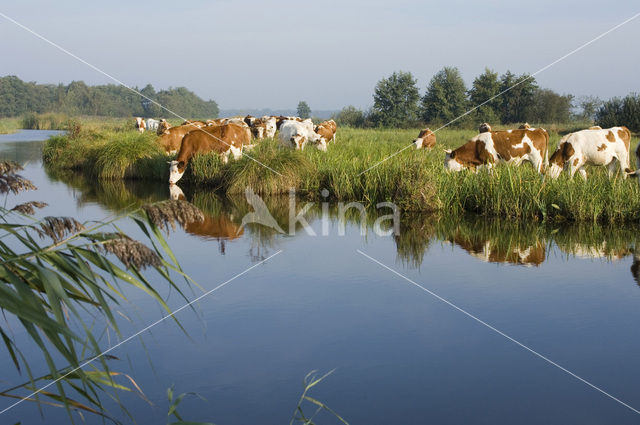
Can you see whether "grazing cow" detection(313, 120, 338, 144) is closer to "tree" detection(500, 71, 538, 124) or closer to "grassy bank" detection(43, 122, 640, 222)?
"grassy bank" detection(43, 122, 640, 222)

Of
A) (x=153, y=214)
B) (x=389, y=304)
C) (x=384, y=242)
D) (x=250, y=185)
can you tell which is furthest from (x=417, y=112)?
(x=153, y=214)

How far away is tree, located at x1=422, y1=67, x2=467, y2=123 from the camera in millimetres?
42000

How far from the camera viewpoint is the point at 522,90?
3966cm

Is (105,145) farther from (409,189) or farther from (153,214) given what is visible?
(153,214)

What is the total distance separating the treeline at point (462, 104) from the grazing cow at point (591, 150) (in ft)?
76.9

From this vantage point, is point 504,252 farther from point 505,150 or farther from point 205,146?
point 205,146

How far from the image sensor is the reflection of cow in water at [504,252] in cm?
770

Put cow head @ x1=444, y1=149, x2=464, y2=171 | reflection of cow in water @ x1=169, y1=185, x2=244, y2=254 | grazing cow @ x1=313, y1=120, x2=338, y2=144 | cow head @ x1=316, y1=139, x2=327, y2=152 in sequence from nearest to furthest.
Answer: reflection of cow in water @ x1=169, y1=185, x2=244, y2=254, cow head @ x1=444, y1=149, x2=464, y2=171, cow head @ x1=316, y1=139, x2=327, y2=152, grazing cow @ x1=313, y1=120, x2=338, y2=144

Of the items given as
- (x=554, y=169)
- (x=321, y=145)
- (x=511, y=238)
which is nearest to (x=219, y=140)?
(x=321, y=145)

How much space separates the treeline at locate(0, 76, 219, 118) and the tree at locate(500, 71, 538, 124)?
5521 centimetres

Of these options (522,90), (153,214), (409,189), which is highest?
(522,90)

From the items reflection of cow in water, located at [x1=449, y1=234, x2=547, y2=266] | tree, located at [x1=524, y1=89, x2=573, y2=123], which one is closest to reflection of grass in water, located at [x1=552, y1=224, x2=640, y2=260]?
reflection of cow in water, located at [x1=449, y1=234, x2=547, y2=266]

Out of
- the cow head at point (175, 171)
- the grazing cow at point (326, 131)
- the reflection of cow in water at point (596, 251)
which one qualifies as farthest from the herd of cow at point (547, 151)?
the grazing cow at point (326, 131)

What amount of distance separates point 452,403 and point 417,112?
42521 millimetres
